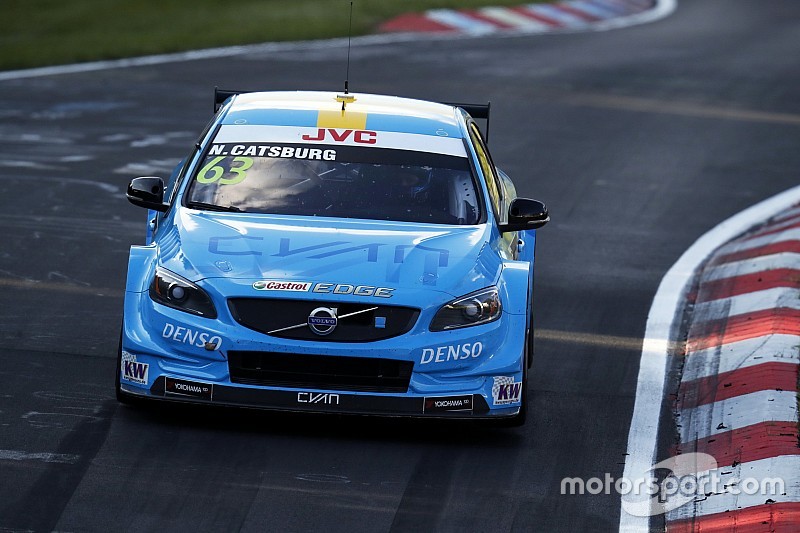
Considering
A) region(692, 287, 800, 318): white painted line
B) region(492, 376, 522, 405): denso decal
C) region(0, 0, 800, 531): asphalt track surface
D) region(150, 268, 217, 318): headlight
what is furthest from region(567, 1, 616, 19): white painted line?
region(150, 268, 217, 318): headlight

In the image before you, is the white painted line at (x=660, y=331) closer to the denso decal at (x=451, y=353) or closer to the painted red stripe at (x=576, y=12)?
the denso decal at (x=451, y=353)

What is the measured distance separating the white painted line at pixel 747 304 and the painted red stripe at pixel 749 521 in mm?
3478

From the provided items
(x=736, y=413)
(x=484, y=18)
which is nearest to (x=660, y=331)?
(x=736, y=413)

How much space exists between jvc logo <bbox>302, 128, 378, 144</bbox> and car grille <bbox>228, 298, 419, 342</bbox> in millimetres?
1678

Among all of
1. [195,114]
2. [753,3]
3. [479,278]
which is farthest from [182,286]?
[753,3]

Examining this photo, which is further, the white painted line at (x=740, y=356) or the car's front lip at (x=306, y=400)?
the white painted line at (x=740, y=356)

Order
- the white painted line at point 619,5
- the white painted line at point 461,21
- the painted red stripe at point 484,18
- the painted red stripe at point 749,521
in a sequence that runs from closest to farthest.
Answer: the painted red stripe at point 749,521, the white painted line at point 461,21, the painted red stripe at point 484,18, the white painted line at point 619,5

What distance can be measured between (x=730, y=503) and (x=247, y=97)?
160 inches

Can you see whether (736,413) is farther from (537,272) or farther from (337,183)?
(537,272)

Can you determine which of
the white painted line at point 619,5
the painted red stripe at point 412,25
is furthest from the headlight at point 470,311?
the white painted line at point 619,5

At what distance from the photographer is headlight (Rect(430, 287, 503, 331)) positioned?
24.9 ft

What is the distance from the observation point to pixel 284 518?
6.57m

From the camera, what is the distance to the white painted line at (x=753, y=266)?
37.5ft

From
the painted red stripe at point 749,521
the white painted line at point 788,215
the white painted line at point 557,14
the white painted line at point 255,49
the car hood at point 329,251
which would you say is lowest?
the painted red stripe at point 749,521
